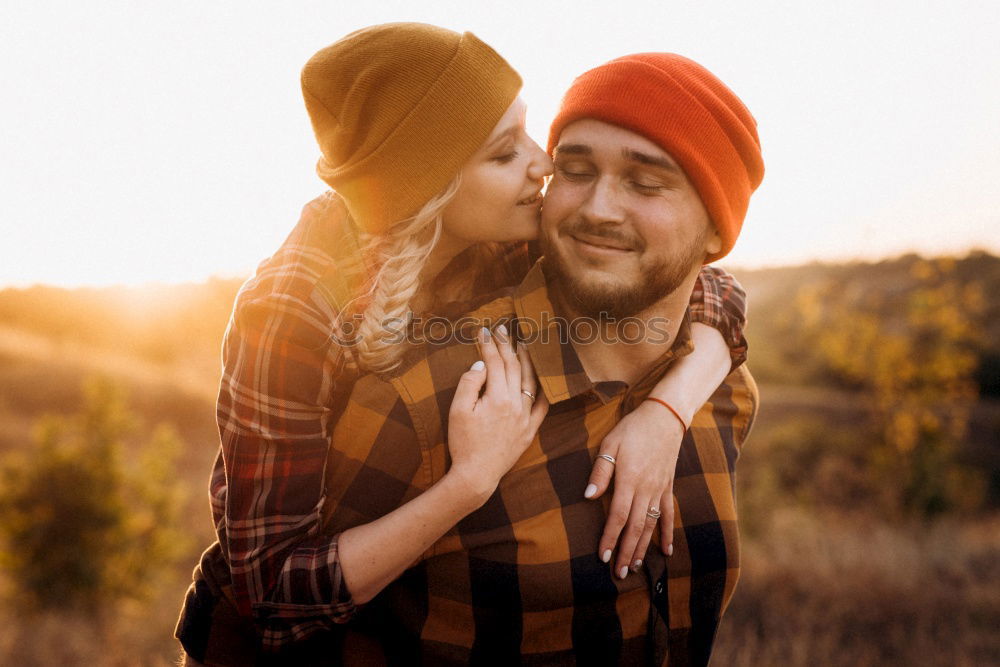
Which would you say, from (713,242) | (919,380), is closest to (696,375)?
(713,242)

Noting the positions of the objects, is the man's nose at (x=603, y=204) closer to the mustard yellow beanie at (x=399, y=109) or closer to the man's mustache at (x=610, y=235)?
the man's mustache at (x=610, y=235)

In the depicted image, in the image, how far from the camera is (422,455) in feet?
5.80

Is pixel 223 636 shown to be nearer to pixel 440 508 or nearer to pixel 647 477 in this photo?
pixel 440 508

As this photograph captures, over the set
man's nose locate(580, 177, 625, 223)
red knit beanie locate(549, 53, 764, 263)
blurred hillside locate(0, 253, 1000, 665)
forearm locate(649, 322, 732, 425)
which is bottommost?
blurred hillside locate(0, 253, 1000, 665)

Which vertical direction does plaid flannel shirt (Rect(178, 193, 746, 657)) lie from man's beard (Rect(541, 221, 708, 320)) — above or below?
below

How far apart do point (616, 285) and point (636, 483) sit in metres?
0.57

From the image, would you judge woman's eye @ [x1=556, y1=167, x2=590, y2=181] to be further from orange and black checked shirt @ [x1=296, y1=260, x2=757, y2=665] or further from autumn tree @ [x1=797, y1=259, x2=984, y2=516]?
autumn tree @ [x1=797, y1=259, x2=984, y2=516]

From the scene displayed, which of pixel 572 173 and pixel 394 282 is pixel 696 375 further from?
pixel 394 282

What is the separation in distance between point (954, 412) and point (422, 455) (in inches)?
425

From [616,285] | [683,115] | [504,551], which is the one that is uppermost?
[683,115]

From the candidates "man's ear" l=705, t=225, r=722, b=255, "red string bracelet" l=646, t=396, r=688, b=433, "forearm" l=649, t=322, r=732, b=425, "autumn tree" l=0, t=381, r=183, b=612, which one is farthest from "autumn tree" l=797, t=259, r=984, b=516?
"autumn tree" l=0, t=381, r=183, b=612

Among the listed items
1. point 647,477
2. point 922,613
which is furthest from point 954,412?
point 647,477

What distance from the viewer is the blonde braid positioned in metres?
1.73

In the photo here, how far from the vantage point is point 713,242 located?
2189mm
